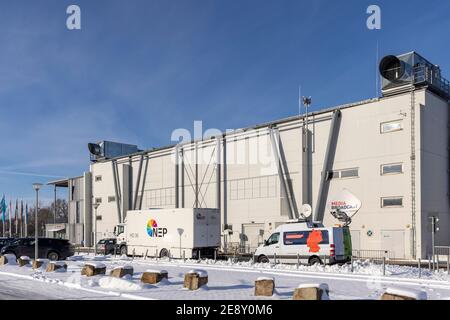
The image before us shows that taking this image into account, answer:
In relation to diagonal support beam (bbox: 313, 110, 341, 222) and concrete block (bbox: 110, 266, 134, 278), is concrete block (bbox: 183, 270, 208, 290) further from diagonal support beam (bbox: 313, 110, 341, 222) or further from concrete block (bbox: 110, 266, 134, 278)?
diagonal support beam (bbox: 313, 110, 341, 222)

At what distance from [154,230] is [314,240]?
535 inches

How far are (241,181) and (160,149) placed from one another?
13.7 meters

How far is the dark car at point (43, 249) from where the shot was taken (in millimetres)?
31609

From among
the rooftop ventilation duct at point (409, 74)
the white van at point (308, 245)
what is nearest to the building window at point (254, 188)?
the rooftop ventilation duct at point (409, 74)

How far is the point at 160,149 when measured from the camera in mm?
56562

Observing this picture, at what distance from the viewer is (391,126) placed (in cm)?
3616

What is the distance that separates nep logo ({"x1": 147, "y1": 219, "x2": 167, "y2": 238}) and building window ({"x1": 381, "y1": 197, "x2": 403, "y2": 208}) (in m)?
16.9

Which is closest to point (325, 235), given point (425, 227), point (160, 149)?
point (425, 227)

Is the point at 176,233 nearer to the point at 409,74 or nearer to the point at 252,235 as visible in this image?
the point at 252,235

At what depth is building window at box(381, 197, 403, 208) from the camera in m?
35.1

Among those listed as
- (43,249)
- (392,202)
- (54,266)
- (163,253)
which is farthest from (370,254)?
(54,266)

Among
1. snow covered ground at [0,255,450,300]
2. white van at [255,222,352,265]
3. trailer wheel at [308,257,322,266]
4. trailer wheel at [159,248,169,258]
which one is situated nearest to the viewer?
snow covered ground at [0,255,450,300]

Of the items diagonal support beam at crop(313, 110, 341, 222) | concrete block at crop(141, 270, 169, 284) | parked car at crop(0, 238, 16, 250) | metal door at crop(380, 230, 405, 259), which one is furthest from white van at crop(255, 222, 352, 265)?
parked car at crop(0, 238, 16, 250)
